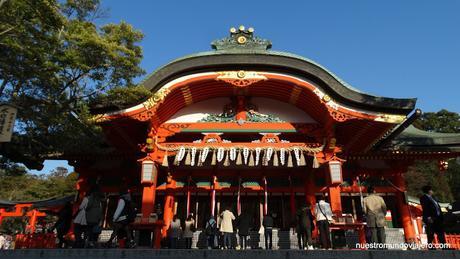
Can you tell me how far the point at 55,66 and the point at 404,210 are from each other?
48.0 ft

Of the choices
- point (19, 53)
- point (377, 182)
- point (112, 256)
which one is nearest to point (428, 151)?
point (377, 182)

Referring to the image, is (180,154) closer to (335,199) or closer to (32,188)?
(335,199)

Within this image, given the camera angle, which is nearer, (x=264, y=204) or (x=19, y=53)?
(x=19, y=53)

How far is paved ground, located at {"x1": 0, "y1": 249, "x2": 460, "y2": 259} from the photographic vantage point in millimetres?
5770

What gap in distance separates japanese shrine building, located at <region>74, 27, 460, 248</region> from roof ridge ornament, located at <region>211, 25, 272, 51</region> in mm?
47

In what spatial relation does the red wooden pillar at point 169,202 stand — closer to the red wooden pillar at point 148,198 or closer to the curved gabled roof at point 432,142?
the red wooden pillar at point 148,198

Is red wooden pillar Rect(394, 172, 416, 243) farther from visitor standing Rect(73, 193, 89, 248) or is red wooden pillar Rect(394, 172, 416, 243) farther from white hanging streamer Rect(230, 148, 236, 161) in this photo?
visitor standing Rect(73, 193, 89, 248)

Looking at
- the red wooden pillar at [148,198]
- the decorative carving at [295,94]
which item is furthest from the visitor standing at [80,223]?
the decorative carving at [295,94]

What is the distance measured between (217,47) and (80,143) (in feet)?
24.7

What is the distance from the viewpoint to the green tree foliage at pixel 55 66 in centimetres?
788

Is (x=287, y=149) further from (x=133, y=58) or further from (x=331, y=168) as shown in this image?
(x=133, y=58)

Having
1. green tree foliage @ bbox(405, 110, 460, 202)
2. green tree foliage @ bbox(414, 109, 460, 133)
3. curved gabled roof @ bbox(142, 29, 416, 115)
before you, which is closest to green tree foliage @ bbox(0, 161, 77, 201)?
curved gabled roof @ bbox(142, 29, 416, 115)

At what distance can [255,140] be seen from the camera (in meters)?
14.4

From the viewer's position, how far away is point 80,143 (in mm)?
10266
